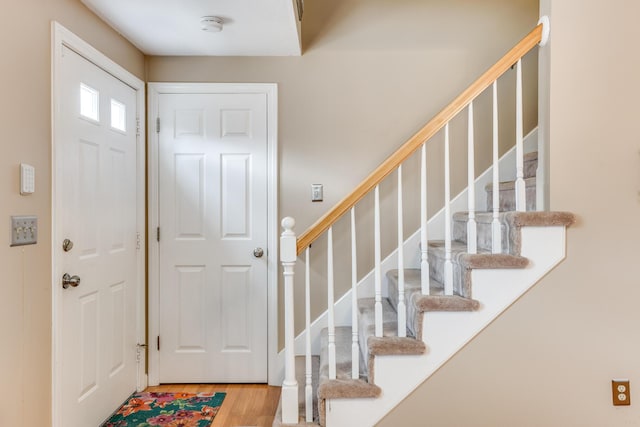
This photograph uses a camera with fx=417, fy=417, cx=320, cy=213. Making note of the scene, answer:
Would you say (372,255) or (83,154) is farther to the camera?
(372,255)

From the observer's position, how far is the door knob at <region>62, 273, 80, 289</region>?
6.51 feet

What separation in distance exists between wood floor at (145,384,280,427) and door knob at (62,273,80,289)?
107cm

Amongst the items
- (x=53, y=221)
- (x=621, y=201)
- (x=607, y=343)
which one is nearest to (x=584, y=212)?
(x=621, y=201)

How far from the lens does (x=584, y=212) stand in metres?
2.00

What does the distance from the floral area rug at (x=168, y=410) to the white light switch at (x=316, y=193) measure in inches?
55.7

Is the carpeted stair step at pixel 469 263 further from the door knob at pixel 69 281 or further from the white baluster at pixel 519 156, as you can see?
the door knob at pixel 69 281

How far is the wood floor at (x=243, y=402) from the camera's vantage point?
2371mm

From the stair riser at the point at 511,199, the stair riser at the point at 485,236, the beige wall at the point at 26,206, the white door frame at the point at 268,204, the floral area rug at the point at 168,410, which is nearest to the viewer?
the beige wall at the point at 26,206

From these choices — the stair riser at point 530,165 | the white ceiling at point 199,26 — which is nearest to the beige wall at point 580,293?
the stair riser at point 530,165

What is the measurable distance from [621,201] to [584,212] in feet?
0.60

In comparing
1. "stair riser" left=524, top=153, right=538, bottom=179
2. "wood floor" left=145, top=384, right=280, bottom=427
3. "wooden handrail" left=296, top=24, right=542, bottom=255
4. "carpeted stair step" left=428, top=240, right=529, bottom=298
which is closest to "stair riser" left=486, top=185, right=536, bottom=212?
"stair riser" left=524, top=153, right=538, bottom=179

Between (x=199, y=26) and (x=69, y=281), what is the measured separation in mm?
1544

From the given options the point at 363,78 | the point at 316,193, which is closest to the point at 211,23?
the point at 363,78

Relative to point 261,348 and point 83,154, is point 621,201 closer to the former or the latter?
point 261,348
